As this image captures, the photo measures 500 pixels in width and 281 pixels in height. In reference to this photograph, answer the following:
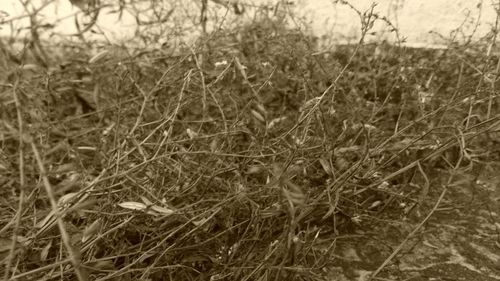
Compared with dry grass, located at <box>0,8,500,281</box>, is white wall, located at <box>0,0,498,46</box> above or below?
above

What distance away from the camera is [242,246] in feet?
5.91

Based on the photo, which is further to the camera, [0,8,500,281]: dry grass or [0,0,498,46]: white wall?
[0,0,498,46]: white wall

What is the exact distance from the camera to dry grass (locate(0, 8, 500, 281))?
5.11 feet

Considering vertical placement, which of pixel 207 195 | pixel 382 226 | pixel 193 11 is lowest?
pixel 382 226

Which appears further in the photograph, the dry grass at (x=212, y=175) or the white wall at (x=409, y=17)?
the white wall at (x=409, y=17)

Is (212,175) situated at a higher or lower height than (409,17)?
lower

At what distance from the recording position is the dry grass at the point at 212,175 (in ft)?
5.11

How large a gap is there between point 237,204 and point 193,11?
2.75 meters

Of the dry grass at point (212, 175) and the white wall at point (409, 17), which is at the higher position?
the white wall at point (409, 17)

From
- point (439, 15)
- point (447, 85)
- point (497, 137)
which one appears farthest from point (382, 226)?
point (439, 15)

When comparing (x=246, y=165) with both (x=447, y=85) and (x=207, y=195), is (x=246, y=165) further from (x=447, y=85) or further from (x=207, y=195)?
(x=447, y=85)

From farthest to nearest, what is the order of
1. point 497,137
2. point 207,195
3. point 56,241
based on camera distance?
point 497,137 → point 207,195 → point 56,241

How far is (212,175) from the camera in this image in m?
1.76

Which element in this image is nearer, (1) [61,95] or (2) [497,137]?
(2) [497,137]
